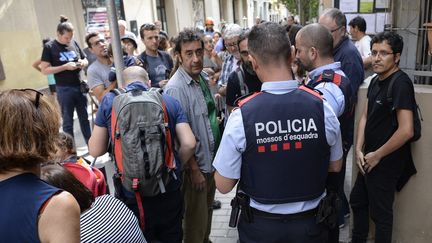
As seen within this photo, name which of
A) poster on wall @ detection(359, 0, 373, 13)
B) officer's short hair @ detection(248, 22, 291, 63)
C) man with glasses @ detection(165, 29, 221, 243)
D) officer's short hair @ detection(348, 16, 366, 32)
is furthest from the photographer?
officer's short hair @ detection(248, 22, 291, 63)

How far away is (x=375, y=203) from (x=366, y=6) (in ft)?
9.84

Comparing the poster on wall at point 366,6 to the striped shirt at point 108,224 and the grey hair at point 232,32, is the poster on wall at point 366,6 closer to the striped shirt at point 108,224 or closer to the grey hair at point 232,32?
the grey hair at point 232,32

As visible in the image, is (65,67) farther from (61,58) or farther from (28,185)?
(28,185)

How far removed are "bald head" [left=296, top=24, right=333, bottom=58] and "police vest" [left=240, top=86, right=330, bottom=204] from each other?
34.8 inches

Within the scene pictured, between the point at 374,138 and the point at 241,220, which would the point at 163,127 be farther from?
the point at 374,138

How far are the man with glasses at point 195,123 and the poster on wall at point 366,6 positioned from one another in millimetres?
2924

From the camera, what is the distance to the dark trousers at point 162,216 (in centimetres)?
242

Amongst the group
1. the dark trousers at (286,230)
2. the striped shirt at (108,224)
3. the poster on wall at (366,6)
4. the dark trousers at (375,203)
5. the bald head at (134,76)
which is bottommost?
the dark trousers at (375,203)

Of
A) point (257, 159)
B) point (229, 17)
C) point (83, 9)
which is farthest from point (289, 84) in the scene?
point (229, 17)

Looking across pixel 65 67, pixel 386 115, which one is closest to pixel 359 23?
pixel 386 115

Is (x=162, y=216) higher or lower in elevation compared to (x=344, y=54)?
lower

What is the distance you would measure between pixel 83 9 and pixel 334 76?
8.79 meters

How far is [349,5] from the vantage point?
493cm

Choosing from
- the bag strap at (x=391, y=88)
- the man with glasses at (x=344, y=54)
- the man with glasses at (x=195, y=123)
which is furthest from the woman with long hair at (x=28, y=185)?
the man with glasses at (x=344, y=54)
